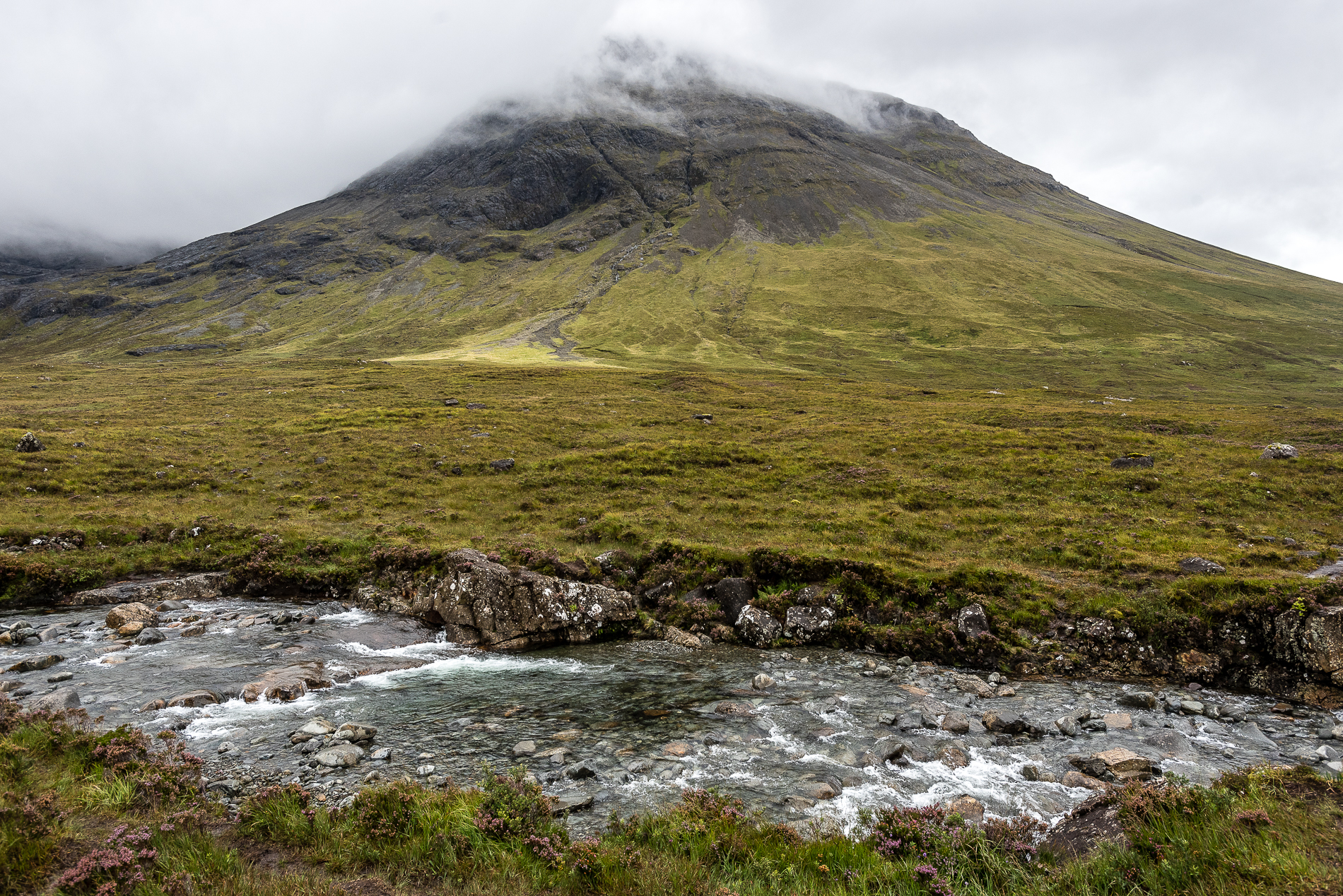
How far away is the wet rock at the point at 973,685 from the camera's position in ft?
56.9

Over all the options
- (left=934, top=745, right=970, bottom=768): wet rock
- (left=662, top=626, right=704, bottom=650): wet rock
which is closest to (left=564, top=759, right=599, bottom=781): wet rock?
(left=934, top=745, right=970, bottom=768): wet rock

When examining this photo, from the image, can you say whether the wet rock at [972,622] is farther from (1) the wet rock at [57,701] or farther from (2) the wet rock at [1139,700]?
(1) the wet rock at [57,701]

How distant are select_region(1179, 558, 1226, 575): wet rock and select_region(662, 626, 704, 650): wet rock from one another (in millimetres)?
18322

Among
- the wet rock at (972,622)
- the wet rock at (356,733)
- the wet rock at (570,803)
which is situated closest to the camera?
the wet rock at (570,803)

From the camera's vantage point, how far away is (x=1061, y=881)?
8281 millimetres

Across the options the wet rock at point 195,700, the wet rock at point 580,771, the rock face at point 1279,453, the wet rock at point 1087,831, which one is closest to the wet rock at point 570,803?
the wet rock at point 580,771

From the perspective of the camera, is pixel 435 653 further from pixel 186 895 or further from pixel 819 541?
pixel 819 541

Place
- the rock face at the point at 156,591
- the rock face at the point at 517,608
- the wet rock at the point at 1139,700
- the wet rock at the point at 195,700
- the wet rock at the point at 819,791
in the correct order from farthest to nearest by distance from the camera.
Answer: the rock face at the point at 156,591
the rock face at the point at 517,608
the wet rock at the point at 1139,700
the wet rock at the point at 195,700
the wet rock at the point at 819,791

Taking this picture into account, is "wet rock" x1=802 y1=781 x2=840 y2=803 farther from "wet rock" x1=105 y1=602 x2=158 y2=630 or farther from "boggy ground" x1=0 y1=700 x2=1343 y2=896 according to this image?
"wet rock" x1=105 y1=602 x2=158 y2=630

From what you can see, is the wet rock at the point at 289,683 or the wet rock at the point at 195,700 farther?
the wet rock at the point at 289,683

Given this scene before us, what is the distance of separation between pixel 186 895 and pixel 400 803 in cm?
301

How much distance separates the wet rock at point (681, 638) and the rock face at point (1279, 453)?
1699 inches

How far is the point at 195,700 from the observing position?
15.9m

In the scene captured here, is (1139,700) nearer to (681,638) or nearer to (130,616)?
(681,638)
